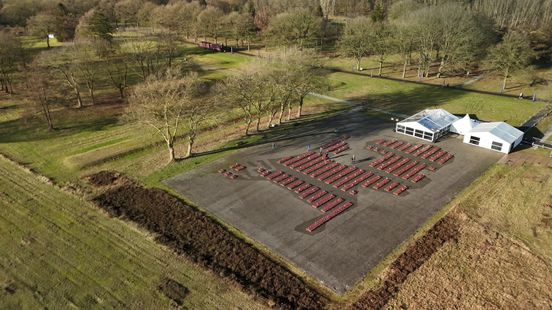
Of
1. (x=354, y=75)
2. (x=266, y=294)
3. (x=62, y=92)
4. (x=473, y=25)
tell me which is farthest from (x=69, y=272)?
(x=473, y=25)

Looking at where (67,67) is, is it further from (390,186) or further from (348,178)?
(390,186)

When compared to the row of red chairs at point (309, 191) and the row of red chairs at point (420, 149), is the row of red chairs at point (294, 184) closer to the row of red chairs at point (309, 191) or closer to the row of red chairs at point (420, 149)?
the row of red chairs at point (309, 191)

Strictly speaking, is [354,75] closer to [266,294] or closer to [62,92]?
[62,92]

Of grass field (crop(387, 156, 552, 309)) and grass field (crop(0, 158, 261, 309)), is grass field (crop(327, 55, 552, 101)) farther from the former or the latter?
grass field (crop(0, 158, 261, 309))

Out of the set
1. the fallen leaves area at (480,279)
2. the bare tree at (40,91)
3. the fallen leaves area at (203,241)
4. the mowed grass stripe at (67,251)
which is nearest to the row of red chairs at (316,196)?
the fallen leaves area at (203,241)

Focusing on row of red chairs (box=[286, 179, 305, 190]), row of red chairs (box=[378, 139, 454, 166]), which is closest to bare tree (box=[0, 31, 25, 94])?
row of red chairs (box=[286, 179, 305, 190])

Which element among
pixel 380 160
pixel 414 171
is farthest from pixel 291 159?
pixel 414 171
